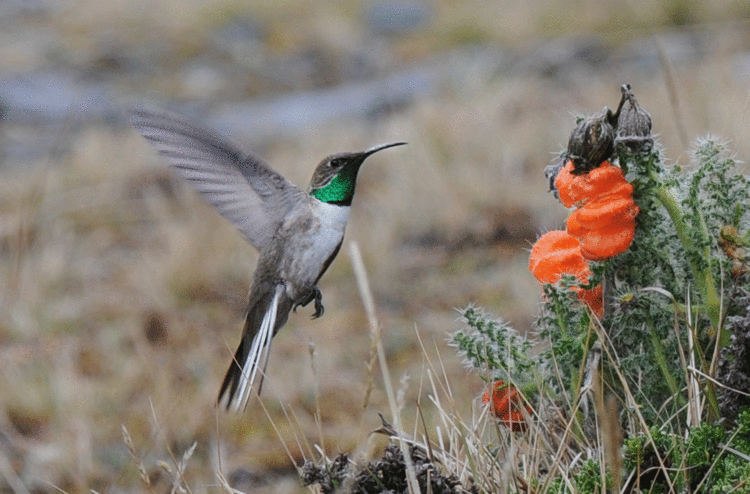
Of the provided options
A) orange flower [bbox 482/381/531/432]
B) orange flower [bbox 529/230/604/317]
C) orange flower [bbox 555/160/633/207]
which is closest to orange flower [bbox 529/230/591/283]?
orange flower [bbox 529/230/604/317]

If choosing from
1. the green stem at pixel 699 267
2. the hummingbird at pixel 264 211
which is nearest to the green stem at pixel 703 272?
the green stem at pixel 699 267

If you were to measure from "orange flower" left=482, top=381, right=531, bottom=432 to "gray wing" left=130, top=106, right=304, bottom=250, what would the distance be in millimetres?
589

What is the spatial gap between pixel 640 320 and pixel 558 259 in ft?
0.71

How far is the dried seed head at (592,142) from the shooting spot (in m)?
1.46

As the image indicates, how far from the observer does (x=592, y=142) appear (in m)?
1.46

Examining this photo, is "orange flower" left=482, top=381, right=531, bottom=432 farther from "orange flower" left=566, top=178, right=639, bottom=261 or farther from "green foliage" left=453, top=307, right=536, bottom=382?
"orange flower" left=566, top=178, right=639, bottom=261

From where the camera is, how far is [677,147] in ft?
15.8

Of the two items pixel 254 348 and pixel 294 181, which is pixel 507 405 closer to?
pixel 254 348

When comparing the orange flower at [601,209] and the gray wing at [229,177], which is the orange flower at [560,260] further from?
the gray wing at [229,177]

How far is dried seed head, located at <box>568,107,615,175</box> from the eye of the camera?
4.78 feet

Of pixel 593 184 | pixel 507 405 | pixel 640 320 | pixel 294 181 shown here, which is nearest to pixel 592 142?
pixel 593 184

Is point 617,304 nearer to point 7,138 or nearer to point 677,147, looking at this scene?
point 677,147

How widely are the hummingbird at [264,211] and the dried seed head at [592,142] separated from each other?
0.31 meters

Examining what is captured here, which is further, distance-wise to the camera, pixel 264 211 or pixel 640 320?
pixel 264 211
